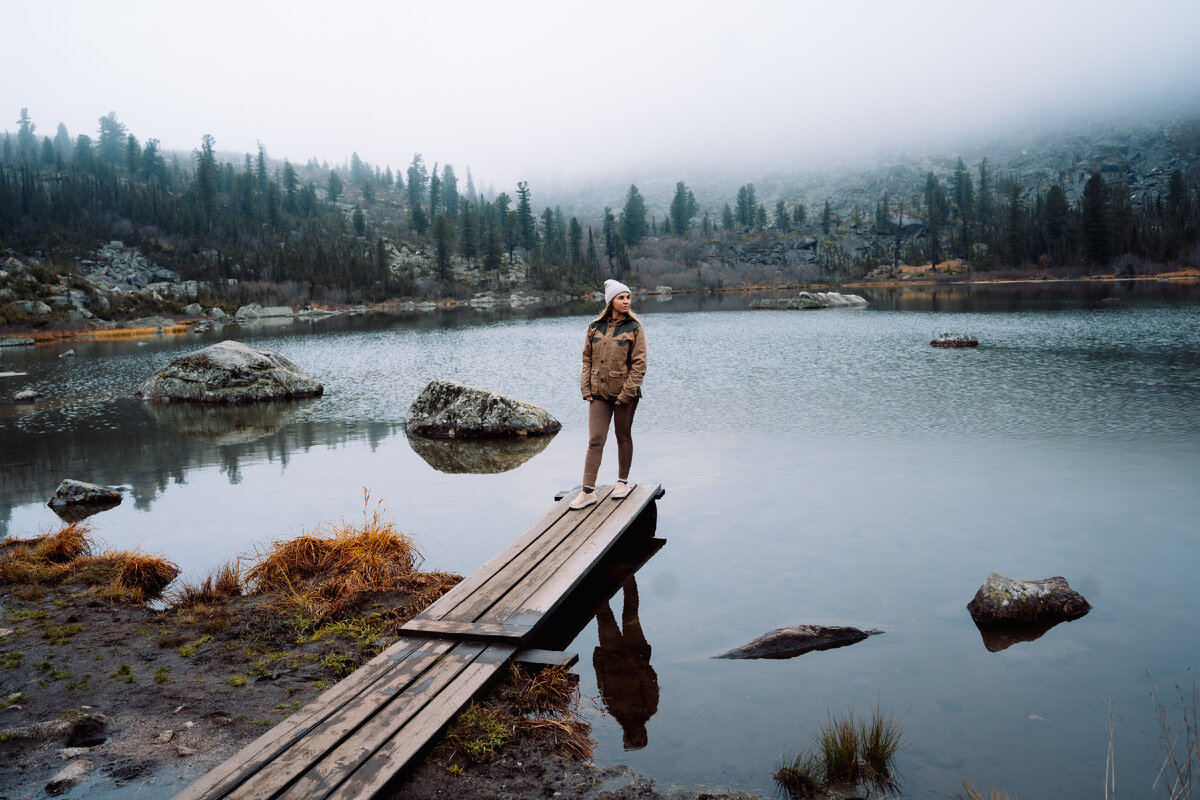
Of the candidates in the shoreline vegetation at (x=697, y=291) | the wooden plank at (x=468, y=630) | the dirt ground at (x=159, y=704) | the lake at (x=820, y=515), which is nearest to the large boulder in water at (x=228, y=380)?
the lake at (x=820, y=515)

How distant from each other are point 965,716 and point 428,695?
3.78 m

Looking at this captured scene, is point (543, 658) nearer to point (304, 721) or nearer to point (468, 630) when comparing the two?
point (468, 630)

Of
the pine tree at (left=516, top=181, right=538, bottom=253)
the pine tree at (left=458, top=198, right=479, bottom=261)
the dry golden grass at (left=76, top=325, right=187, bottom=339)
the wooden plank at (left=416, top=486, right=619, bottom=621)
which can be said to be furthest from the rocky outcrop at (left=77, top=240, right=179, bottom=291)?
the wooden plank at (left=416, top=486, right=619, bottom=621)

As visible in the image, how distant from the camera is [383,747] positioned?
4434 millimetres

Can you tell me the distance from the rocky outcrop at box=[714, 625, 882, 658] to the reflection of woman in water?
29.2 inches

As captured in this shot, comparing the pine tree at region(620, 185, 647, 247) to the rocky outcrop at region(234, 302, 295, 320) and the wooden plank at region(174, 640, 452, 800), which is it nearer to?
the rocky outcrop at region(234, 302, 295, 320)

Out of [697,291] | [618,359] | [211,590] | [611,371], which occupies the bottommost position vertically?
[211,590]

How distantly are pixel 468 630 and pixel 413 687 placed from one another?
0.85 metres

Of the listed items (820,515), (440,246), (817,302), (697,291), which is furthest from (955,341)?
(440,246)

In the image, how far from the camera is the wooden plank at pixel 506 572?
253 inches

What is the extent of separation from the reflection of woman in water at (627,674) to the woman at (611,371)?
2.37 meters

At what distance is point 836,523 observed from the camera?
9.80 meters

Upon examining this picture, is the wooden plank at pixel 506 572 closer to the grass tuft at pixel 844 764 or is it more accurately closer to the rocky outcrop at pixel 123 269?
the grass tuft at pixel 844 764

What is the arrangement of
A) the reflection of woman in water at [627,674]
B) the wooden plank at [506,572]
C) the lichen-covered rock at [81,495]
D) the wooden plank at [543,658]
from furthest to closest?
the lichen-covered rock at [81,495], the wooden plank at [506,572], the wooden plank at [543,658], the reflection of woman in water at [627,674]
